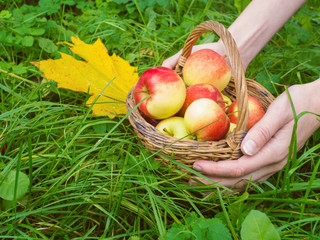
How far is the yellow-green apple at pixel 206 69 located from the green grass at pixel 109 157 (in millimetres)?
382

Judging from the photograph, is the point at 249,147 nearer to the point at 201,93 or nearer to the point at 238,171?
the point at 238,171

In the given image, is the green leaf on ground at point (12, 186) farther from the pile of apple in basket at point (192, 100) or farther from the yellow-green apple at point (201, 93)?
the yellow-green apple at point (201, 93)

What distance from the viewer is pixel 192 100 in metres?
1.54

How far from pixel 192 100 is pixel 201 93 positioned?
59 mm

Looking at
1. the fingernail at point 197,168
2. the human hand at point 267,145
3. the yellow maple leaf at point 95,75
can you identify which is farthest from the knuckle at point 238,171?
the yellow maple leaf at point 95,75

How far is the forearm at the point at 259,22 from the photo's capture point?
176cm

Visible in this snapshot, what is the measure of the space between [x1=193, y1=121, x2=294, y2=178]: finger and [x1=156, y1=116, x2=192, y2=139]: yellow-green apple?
0.23 metres

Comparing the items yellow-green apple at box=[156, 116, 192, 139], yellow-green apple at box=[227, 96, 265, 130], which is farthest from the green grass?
yellow-green apple at box=[227, 96, 265, 130]

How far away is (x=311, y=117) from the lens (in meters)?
1.43

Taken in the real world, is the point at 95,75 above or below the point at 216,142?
below

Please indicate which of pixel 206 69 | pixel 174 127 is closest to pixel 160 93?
pixel 174 127

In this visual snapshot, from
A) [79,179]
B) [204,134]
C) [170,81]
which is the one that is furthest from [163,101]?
[79,179]

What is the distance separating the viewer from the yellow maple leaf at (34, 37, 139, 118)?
1677 mm

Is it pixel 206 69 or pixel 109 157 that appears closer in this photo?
pixel 109 157
